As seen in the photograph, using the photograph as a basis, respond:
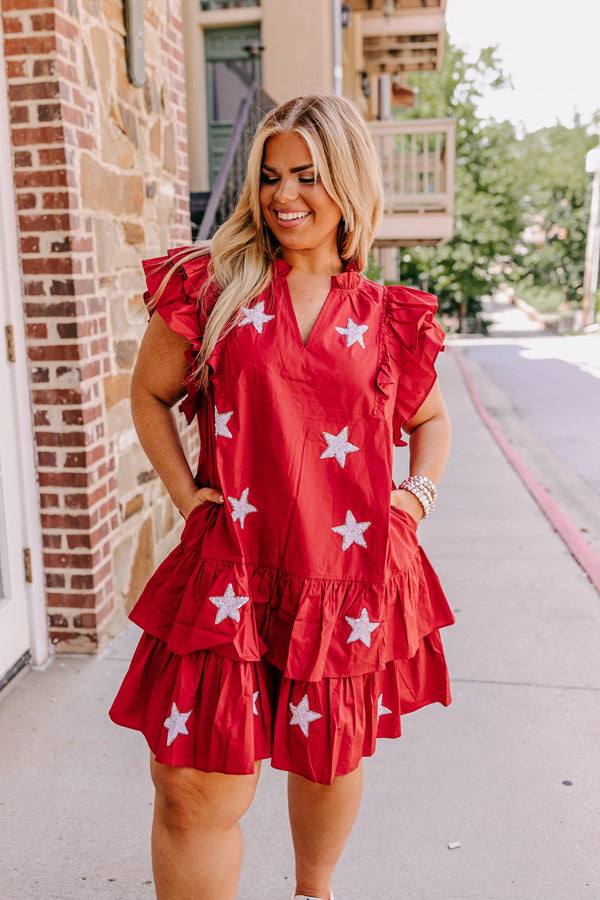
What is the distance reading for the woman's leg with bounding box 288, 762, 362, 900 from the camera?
1.79 m

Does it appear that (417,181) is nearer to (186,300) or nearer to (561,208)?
(186,300)

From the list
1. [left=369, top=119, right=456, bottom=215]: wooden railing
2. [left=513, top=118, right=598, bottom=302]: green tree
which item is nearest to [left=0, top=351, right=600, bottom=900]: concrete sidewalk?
[left=369, top=119, right=456, bottom=215]: wooden railing

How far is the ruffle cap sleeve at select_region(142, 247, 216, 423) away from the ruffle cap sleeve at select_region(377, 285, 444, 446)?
0.37m

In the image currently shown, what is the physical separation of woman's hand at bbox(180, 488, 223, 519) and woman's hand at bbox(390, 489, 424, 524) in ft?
1.26

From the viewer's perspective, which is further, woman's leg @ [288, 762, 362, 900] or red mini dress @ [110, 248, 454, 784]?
woman's leg @ [288, 762, 362, 900]

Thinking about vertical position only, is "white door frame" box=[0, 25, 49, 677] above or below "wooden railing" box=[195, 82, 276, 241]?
below

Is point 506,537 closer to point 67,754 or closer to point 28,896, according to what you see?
Answer: point 67,754

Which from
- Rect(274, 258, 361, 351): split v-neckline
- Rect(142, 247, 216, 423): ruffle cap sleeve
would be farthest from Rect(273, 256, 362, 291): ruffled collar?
Rect(142, 247, 216, 423): ruffle cap sleeve

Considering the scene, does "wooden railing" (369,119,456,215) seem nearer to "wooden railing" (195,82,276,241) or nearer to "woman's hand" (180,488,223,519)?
"wooden railing" (195,82,276,241)

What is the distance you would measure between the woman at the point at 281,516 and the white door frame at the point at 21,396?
1358 millimetres

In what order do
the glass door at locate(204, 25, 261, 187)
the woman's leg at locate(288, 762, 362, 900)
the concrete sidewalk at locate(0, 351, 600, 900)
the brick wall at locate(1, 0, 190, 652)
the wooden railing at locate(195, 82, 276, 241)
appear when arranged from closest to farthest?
1. the woman's leg at locate(288, 762, 362, 900)
2. the concrete sidewalk at locate(0, 351, 600, 900)
3. the brick wall at locate(1, 0, 190, 652)
4. the wooden railing at locate(195, 82, 276, 241)
5. the glass door at locate(204, 25, 261, 187)

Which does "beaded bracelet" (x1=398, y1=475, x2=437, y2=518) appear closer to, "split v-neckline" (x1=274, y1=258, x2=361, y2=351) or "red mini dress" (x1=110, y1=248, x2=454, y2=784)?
"red mini dress" (x1=110, y1=248, x2=454, y2=784)

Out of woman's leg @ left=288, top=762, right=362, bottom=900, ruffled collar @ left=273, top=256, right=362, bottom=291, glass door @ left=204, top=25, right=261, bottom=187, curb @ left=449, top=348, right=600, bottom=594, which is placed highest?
glass door @ left=204, top=25, right=261, bottom=187

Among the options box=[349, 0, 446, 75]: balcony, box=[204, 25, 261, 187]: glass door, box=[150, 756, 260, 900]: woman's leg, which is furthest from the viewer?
box=[349, 0, 446, 75]: balcony
